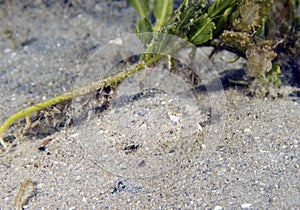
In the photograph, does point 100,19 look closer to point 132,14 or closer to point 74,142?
point 132,14

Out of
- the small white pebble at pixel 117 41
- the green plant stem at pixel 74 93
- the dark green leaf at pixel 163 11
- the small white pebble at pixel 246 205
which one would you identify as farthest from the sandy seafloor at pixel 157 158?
the dark green leaf at pixel 163 11

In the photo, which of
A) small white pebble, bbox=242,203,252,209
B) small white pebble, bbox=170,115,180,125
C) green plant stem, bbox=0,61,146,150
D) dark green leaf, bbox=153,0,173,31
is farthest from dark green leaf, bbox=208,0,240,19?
small white pebble, bbox=242,203,252,209

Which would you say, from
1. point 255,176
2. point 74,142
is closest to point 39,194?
point 74,142

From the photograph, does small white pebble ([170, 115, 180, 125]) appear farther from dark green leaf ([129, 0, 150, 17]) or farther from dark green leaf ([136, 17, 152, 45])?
dark green leaf ([129, 0, 150, 17])

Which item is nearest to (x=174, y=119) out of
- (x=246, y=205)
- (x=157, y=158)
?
(x=157, y=158)

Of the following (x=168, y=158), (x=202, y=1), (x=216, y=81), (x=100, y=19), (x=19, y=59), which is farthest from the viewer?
(x=100, y=19)

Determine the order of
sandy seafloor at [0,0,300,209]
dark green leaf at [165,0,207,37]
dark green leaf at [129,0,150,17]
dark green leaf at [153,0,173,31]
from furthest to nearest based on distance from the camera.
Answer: dark green leaf at [129,0,150,17], dark green leaf at [153,0,173,31], dark green leaf at [165,0,207,37], sandy seafloor at [0,0,300,209]
